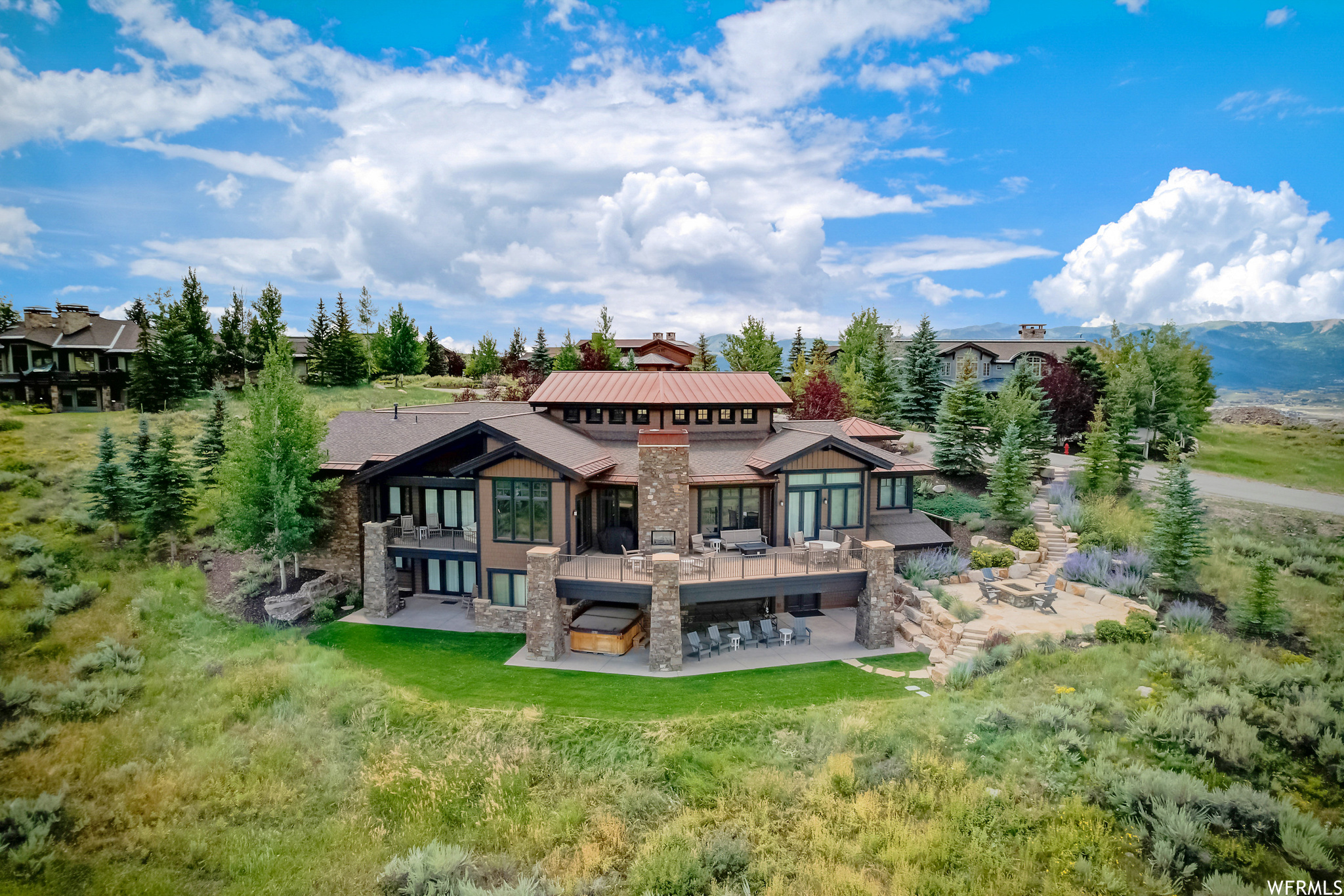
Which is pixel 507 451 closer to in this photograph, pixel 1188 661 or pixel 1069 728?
pixel 1069 728

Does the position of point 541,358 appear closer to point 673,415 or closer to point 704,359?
point 704,359

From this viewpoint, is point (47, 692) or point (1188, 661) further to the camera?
point (1188, 661)

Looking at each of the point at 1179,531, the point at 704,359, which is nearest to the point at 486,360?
the point at 704,359

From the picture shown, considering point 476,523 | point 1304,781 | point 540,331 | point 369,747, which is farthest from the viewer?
point 540,331

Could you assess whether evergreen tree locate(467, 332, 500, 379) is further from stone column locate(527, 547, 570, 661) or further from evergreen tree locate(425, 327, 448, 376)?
stone column locate(527, 547, 570, 661)

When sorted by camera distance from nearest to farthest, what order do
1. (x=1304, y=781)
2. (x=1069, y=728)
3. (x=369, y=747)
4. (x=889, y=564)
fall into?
(x=1304, y=781), (x=1069, y=728), (x=369, y=747), (x=889, y=564)

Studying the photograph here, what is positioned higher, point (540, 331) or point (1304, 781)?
point (540, 331)

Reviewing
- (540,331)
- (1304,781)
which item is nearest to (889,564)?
(1304,781)
